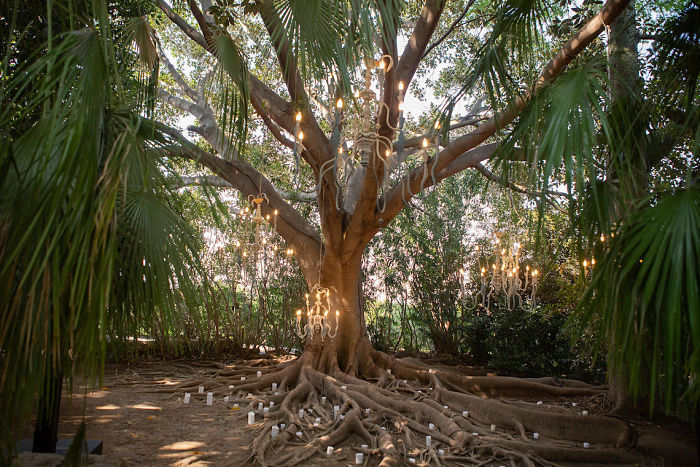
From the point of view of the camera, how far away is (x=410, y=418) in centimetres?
392

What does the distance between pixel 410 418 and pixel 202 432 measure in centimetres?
168

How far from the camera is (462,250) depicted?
7164 millimetres

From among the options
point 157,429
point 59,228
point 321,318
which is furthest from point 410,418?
point 59,228

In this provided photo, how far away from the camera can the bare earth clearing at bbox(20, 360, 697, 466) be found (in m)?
3.03

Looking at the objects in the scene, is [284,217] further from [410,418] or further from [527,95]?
[527,95]

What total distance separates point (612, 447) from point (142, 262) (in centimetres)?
349

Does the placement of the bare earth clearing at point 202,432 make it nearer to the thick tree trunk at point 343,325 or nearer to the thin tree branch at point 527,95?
the thick tree trunk at point 343,325

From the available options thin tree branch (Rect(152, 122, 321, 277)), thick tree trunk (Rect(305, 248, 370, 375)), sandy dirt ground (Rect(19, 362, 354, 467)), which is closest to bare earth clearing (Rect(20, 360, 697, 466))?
sandy dirt ground (Rect(19, 362, 354, 467))

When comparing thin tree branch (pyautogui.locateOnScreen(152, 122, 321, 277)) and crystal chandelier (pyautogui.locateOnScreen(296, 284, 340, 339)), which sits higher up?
thin tree branch (pyautogui.locateOnScreen(152, 122, 321, 277))

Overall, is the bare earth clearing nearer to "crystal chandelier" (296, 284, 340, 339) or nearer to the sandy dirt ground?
the sandy dirt ground

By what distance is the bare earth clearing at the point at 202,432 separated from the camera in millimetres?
3031

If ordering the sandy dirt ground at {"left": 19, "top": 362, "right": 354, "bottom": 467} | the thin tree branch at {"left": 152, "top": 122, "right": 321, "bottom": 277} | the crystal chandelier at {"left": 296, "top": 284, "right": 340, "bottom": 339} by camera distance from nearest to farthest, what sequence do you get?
the sandy dirt ground at {"left": 19, "top": 362, "right": 354, "bottom": 467} < the thin tree branch at {"left": 152, "top": 122, "right": 321, "bottom": 277} < the crystal chandelier at {"left": 296, "top": 284, "right": 340, "bottom": 339}

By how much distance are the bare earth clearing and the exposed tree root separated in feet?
0.08

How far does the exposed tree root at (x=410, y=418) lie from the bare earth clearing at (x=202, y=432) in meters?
0.03
